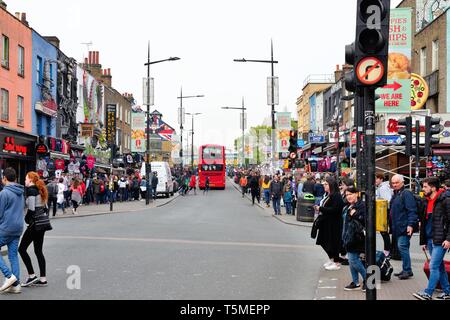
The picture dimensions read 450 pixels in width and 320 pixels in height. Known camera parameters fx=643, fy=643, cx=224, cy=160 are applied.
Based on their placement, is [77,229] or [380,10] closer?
[380,10]

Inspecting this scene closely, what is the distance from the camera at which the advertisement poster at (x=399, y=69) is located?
2434 centimetres

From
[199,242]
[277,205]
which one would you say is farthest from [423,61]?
[199,242]

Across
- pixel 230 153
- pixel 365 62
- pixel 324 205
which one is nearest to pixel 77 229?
pixel 324 205

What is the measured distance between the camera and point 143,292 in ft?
29.8

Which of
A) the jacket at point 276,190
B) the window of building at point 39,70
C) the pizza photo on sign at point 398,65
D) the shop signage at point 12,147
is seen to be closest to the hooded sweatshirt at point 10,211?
the pizza photo on sign at point 398,65

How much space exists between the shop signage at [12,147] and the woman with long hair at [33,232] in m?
20.2

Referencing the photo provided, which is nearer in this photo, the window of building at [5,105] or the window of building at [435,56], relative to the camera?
the window of building at [5,105]

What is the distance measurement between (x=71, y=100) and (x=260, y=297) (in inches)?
1314

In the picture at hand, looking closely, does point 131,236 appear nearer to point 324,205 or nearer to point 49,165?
point 324,205

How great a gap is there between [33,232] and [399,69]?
1796 cm

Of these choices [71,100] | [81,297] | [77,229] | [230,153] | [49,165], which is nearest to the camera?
[81,297]

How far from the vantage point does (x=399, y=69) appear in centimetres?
2434

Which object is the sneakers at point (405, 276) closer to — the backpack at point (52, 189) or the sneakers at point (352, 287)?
the sneakers at point (352, 287)

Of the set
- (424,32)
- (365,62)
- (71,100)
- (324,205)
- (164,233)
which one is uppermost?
(424,32)
